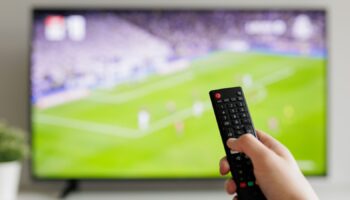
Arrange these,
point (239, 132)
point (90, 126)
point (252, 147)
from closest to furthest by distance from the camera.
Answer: point (252, 147) < point (239, 132) < point (90, 126)

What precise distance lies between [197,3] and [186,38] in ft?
0.78

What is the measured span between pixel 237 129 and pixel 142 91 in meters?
0.86

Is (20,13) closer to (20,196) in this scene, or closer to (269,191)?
(20,196)

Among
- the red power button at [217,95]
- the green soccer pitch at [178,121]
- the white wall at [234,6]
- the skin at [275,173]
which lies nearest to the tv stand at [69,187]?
the green soccer pitch at [178,121]

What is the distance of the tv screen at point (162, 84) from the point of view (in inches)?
73.1

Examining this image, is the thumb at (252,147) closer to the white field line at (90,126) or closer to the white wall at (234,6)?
the white field line at (90,126)

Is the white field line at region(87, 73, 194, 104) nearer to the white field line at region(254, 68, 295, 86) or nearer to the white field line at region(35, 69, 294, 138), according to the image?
the white field line at region(35, 69, 294, 138)

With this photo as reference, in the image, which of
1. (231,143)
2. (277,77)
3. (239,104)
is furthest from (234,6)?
(231,143)

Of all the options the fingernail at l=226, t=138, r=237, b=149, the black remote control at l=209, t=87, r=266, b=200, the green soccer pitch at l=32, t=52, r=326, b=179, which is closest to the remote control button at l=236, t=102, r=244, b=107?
the black remote control at l=209, t=87, r=266, b=200

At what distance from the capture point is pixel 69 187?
1.94 meters

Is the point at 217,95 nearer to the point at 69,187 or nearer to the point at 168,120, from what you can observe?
the point at 168,120

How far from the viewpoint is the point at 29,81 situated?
186 centimetres

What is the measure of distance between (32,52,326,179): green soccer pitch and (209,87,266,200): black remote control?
76 centimetres

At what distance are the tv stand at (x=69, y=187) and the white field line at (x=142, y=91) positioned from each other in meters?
0.36
